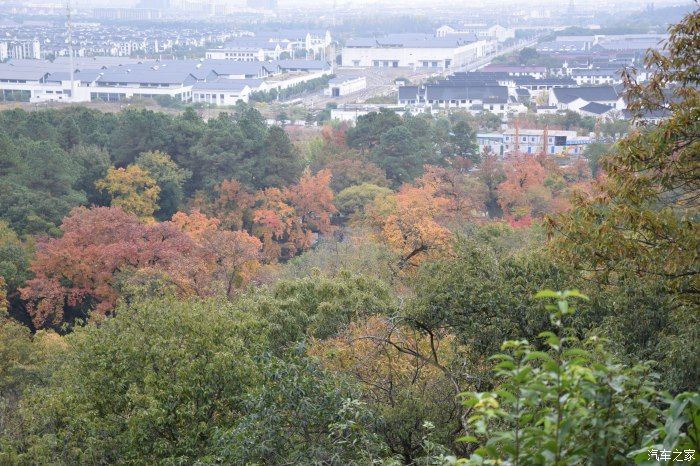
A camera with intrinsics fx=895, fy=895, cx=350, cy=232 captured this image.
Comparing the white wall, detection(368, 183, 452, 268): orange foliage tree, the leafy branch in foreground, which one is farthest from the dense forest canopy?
the white wall

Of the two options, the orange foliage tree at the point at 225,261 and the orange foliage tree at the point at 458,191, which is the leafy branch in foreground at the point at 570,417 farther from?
the orange foliage tree at the point at 458,191

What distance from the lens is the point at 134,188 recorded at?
1934 centimetres

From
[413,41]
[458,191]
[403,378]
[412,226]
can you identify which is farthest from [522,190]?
[413,41]

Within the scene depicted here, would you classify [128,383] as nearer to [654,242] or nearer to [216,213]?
[654,242]

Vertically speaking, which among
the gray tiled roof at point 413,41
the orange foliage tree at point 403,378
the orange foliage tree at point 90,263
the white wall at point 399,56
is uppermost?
the gray tiled roof at point 413,41

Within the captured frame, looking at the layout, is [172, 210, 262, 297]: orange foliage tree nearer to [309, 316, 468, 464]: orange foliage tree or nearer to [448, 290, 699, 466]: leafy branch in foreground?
[309, 316, 468, 464]: orange foliage tree

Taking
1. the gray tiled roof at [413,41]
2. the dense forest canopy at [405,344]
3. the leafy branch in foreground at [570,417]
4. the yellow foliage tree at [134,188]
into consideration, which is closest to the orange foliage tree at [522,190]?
the dense forest canopy at [405,344]

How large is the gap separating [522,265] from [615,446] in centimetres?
425

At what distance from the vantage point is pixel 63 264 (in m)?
14.4

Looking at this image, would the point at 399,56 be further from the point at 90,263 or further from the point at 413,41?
the point at 90,263

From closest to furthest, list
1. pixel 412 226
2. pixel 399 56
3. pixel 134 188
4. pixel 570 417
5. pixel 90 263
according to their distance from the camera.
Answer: pixel 570 417
pixel 90 263
pixel 412 226
pixel 134 188
pixel 399 56

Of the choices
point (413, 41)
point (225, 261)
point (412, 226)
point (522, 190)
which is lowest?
point (225, 261)

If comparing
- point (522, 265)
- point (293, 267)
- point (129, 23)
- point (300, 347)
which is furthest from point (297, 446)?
point (129, 23)

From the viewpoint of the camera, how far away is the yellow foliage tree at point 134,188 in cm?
1923
